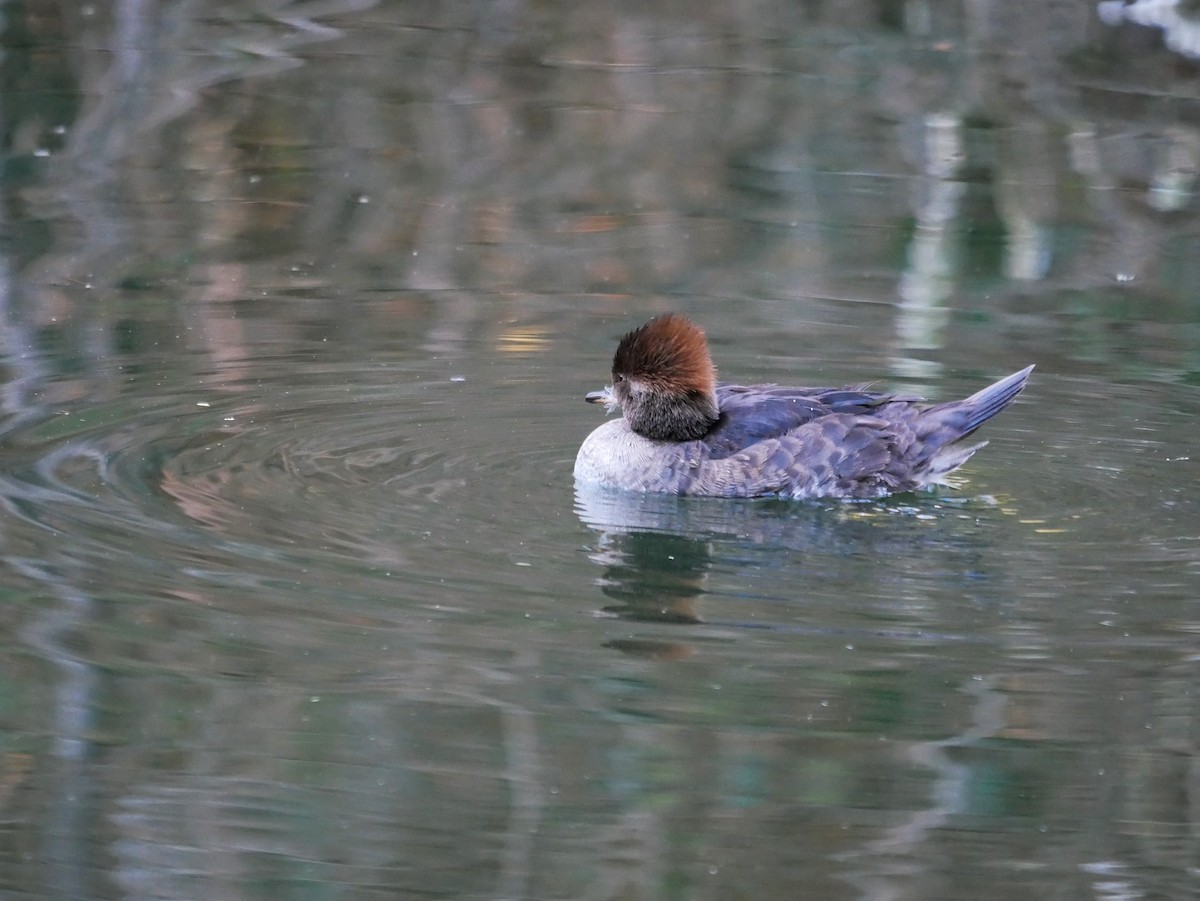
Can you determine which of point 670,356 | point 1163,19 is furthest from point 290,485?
point 1163,19

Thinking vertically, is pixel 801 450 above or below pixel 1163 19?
below

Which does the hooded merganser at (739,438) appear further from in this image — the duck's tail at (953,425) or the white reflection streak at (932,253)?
the white reflection streak at (932,253)

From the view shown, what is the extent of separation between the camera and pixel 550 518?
288 inches

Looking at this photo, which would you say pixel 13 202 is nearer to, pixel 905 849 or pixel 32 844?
pixel 32 844

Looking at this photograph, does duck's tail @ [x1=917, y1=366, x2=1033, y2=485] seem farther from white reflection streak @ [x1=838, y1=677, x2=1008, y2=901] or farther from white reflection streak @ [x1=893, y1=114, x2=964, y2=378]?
white reflection streak @ [x1=838, y1=677, x2=1008, y2=901]

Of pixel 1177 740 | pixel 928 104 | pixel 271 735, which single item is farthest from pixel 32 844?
pixel 928 104

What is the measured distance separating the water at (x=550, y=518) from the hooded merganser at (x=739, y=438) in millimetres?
175

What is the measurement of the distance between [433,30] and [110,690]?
11884 mm

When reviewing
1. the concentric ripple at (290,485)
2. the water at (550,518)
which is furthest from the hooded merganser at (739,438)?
the concentric ripple at (290,485)

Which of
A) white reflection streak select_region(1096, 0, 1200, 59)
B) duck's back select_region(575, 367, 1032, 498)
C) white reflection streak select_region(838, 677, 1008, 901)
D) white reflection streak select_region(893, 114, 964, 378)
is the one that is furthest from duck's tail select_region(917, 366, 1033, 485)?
white reflection streak select_region(1096, 0, 1200, 59)

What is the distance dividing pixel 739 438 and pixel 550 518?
101cm

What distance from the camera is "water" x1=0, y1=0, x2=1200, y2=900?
5.13 meters

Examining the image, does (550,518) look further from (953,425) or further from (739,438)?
→ (953,425)

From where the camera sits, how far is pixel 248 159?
1415cm
